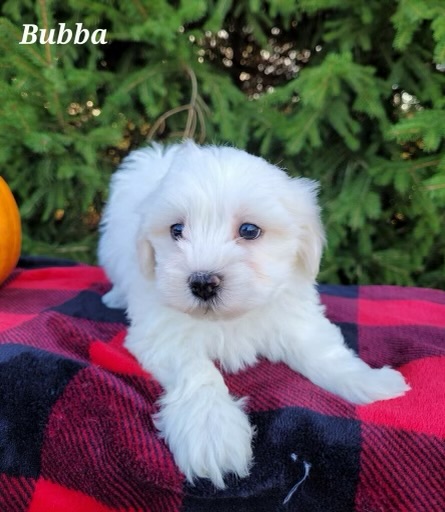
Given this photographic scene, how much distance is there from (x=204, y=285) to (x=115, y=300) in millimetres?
1106

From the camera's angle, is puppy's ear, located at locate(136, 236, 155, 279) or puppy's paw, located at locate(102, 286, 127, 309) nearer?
puppy's ear, located at locate(136, 236, 155, 279)

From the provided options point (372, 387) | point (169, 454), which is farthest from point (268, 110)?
point (169, 454)

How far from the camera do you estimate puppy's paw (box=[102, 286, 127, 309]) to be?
2582mm

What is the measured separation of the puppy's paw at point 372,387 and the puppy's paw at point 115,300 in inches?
50.2

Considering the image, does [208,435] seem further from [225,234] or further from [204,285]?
[225,234]

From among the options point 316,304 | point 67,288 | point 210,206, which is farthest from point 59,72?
point 316,304

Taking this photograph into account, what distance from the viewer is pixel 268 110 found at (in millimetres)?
3367

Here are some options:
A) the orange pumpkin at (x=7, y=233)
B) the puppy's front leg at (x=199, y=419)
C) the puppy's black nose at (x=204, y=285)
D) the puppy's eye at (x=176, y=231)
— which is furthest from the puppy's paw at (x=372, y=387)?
the orange pumpkin at (x=7, y=233)

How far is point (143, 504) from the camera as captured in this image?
1428 millimetres

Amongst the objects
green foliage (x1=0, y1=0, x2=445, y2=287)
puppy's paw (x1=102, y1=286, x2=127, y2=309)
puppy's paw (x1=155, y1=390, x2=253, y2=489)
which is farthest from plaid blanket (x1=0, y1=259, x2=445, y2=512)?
green foliage (x1=0, y1=0, x2=445, y2=287)

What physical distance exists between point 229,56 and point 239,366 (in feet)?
9.89

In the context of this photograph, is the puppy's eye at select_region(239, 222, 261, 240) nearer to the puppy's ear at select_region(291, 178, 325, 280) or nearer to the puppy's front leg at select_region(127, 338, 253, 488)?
the puppy's ear at select_region(291, 178, 325, 280)

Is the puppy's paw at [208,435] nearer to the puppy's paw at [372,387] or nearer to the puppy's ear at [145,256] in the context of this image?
the puppy's paw at [372,387]

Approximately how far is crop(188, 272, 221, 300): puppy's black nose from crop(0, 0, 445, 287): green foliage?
1746 mm
